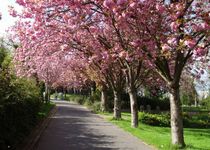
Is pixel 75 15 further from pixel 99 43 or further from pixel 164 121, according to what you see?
pixel 164 121

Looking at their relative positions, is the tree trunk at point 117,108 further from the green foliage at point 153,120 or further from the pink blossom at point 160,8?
the pink blossom at point 160,8

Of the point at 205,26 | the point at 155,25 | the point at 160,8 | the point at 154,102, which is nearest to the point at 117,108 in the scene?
the point at 155,25

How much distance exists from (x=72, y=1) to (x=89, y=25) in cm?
381


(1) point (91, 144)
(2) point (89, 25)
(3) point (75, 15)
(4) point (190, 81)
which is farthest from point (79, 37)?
(4) point (190, 81)

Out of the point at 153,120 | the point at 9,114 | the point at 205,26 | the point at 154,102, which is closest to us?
the point at 9,114

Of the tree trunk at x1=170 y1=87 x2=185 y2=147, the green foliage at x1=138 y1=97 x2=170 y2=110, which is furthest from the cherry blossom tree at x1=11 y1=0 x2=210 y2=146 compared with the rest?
the green foliage at x1=138 y1=97 x2=170 y2=110

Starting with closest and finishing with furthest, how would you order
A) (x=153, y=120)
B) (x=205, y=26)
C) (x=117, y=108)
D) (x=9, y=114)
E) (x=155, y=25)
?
(x=9, y=114)
(x=205, y=26)
(x=155, y=25)
(x=153, y=120)
(x=117, y=108)

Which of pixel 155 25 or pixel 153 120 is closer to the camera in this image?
pixel 155 25

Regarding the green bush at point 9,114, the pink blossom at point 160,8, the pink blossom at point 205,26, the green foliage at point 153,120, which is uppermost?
the pink blossom at point 160,8

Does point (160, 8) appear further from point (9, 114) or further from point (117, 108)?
point (117, 108)

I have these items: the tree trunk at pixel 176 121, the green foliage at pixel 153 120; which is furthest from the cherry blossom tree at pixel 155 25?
the green foliage at pixel 153 120

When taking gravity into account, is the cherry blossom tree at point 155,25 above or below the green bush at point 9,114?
above

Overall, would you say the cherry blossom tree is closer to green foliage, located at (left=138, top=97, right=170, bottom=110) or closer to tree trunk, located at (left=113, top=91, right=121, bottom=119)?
tree trunk, located at (left=113, top=91, right=121, bottom=119)

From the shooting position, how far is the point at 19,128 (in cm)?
1111
